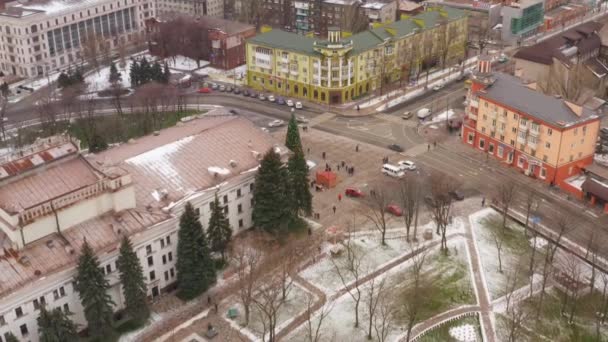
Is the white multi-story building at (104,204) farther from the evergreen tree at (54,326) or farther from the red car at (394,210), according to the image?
the red car at (394,210)

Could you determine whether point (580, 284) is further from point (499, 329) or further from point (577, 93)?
point (577, 93)

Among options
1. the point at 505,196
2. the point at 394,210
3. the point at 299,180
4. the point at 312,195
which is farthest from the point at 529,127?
the point at 299,180

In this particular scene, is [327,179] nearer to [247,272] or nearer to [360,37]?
[247,272]

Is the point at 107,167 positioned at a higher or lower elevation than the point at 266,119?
higher

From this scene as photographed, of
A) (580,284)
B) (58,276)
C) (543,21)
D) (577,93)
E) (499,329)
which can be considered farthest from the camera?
(543,21)

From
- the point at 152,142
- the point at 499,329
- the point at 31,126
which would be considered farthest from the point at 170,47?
the point at 499,329

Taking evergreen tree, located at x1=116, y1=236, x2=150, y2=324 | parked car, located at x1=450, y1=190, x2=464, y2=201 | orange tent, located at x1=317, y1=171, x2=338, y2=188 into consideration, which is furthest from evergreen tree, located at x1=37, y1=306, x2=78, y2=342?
parked car, located at x1=450, y1=190, x2=464, y2=201
